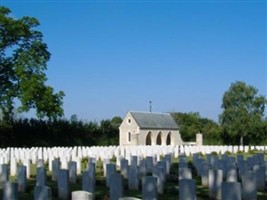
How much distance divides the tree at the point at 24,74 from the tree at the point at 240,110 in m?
26.5

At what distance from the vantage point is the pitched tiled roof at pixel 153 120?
159 feet

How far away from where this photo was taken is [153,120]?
51000mm

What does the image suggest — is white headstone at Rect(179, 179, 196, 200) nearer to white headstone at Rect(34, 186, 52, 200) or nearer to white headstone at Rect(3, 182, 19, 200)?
white headstone at Rect(34, 186, 52, 200)

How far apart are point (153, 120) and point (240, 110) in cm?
1178

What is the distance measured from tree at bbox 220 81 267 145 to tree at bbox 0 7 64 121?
87.1 feet

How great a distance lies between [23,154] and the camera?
21281mm

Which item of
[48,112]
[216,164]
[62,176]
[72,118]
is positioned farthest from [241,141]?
[62,176]

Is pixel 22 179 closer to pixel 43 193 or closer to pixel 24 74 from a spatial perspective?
pixel 43 193

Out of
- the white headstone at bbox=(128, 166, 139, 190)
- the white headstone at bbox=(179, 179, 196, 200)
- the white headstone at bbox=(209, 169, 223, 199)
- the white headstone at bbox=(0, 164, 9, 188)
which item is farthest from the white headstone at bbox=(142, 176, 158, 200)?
the white headstone at bbox=(0, 164, 9, 188)

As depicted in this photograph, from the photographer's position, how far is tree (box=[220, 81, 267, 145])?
54.3 m

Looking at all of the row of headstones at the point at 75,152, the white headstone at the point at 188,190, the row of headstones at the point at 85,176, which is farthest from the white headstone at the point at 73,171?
the white headstone at the point at 188,190

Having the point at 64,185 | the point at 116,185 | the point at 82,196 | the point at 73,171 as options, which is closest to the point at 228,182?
the point at 82,196

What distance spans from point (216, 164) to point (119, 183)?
6.39 metres

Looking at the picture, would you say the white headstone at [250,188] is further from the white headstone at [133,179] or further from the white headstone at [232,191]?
the white headstone at [133,179]
